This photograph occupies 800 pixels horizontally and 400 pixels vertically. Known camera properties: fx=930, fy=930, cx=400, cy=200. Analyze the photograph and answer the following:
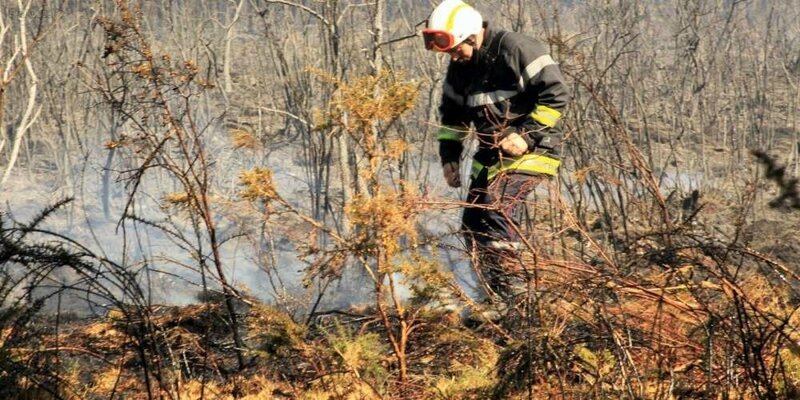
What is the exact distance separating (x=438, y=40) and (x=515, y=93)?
449 mm

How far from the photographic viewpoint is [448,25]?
4.26 m

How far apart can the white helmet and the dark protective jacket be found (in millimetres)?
174

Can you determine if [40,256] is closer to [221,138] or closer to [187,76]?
[187,76]

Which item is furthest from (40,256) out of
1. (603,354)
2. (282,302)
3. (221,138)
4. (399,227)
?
(221,138)

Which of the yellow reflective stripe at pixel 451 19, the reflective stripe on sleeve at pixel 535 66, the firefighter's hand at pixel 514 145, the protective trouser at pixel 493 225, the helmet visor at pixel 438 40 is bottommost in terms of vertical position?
the protective trouser at pixel 493 225

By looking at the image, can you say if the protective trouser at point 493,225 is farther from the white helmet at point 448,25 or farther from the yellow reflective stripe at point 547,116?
the white helmet at point 448,25

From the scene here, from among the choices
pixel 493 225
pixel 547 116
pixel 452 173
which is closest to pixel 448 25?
pixel 547 116

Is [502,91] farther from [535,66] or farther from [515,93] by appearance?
[535,66]

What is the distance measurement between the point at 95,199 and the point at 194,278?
3.31 meters

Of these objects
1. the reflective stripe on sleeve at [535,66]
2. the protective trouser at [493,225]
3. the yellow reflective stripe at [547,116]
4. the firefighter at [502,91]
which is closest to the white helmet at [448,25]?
the firefighter at [502,91]

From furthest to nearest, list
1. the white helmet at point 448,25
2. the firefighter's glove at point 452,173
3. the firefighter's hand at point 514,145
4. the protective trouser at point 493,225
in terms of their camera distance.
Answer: the firefighter's glove at point 452,173 → the white helmet at point 448,25 → the firefighter's hand at point 514,145 → the protective trouser at point 493,225

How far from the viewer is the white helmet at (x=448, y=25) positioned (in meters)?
4.26

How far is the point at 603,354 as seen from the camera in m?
3.22

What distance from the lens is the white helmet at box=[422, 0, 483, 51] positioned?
4258 millimetres
